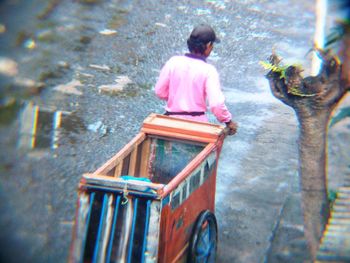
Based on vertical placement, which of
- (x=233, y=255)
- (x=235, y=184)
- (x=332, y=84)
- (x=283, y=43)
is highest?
(x=283, y=43)

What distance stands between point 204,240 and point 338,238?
182 cm

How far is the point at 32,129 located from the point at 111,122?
38.9 inches

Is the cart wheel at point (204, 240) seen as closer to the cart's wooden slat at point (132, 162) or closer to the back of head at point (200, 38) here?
the cart's wooden slat at point (132, 162)

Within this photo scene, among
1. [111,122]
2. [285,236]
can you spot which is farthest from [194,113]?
[111,122]

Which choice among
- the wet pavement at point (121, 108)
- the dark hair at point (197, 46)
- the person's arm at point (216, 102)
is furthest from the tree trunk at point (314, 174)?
the dark hair at point (197, 46)

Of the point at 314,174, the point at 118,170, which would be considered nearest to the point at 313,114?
the point at 314,174

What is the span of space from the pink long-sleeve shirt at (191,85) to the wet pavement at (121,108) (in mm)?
1335

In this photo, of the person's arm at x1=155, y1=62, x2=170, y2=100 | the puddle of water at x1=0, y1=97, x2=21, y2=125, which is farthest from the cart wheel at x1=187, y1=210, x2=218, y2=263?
the puddle of water at x1=0, y1=97, x2=21, y2=125

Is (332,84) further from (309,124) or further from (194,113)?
(194,113)

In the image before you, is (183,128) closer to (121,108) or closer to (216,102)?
(216,102)

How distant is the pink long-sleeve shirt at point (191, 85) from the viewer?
201 inches

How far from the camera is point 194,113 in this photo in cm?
527

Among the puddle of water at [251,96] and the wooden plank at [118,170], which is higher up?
the puddle of water at [251,96]

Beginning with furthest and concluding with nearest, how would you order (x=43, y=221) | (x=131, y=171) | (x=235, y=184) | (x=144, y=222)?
(x=235, y=184)
(x=43, y=221)
(x=131, y=171)
(x=144, y=222)
